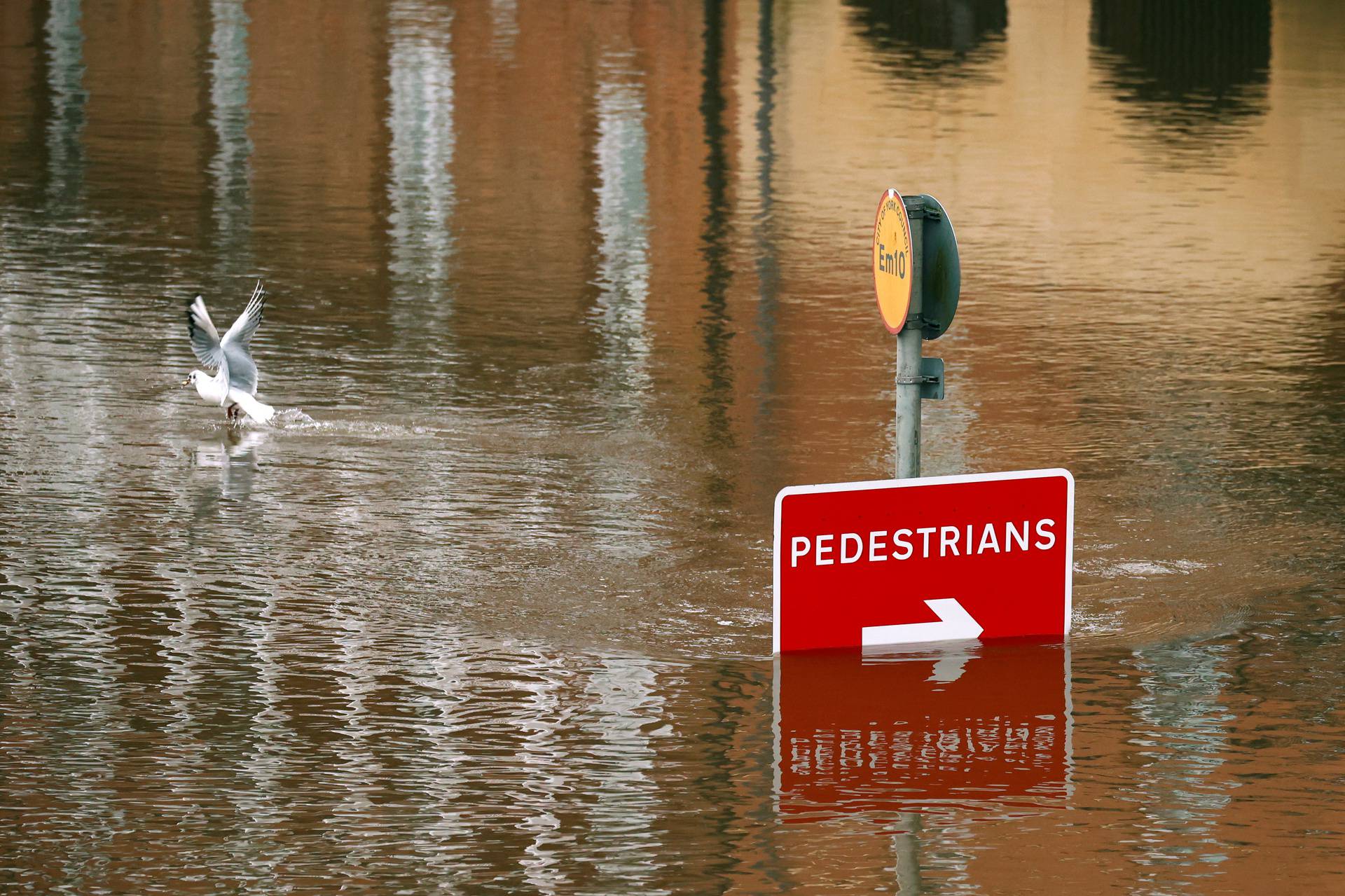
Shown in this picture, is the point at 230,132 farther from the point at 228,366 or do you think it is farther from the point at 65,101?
the point at 228,366

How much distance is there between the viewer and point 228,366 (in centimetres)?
1184

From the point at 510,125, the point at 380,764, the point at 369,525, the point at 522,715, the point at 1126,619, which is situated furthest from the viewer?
the point at 510,125

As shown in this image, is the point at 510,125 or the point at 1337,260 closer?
the point at 1337,260

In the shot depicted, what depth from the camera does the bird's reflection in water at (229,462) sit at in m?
10.5

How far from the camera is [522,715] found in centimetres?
751

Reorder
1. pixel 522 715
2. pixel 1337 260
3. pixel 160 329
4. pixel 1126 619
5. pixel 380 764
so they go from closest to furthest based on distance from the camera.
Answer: pixel 380 764
pixel 522 715
pixel 1126 619
pixel 160 329
pixel 1337 260

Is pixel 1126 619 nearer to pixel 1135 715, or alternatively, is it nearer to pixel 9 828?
pixel 1135 715

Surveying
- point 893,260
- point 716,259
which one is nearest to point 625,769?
point 893,260

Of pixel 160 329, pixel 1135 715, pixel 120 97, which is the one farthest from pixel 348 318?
pixel 120 97

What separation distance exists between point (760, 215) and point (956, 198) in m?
2.02

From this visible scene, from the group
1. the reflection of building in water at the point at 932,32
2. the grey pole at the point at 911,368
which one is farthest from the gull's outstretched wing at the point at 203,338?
the reflection of building in water at the point at 932,32

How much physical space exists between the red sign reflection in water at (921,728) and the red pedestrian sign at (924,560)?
10cm

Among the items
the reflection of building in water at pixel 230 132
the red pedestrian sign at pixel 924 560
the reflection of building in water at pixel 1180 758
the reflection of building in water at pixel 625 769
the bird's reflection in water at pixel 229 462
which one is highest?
the reflection of building in water at pixel 230 132

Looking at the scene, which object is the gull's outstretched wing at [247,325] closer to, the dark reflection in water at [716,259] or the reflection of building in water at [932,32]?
the dark reflection in water at [716,259]
